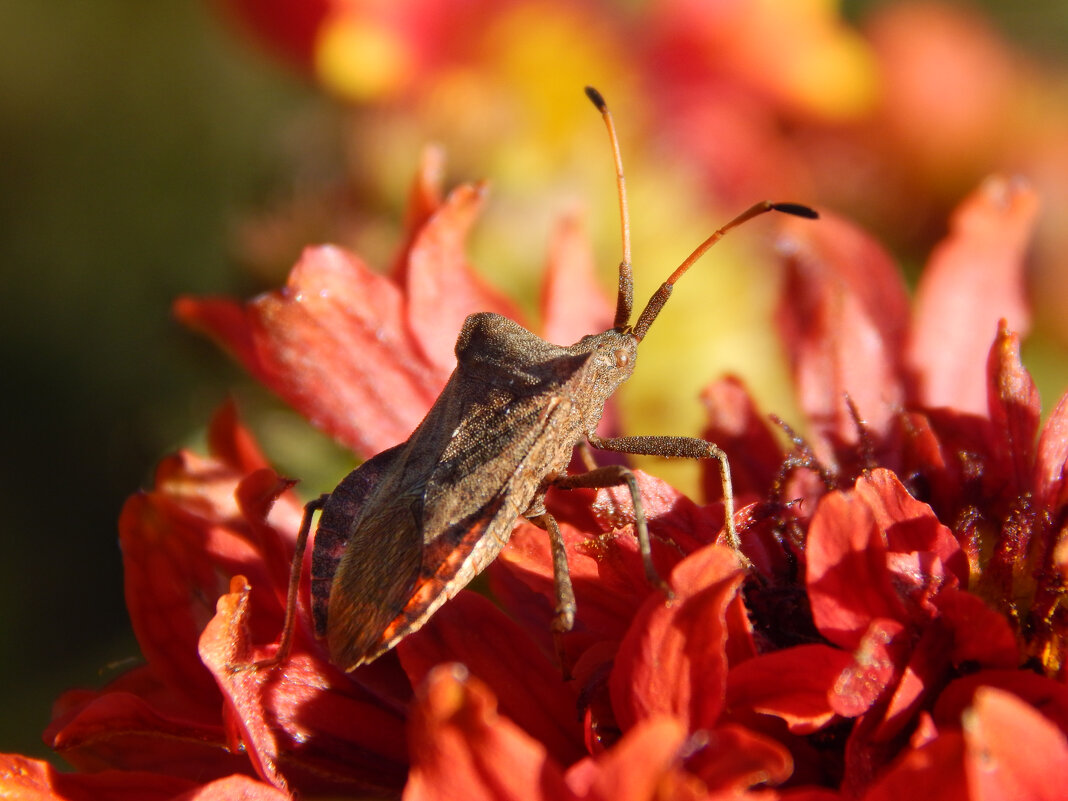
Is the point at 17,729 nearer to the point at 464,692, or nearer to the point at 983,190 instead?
the point at 464,692

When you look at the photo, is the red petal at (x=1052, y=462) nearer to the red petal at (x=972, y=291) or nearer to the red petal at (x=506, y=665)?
the red petal at (x=972, y=291)

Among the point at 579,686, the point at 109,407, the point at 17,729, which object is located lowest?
the point at 17,729

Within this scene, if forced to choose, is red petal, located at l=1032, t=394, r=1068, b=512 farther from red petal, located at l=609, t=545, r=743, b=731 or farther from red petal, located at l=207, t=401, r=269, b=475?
red petal, located at l=207, t=401, r=269, b=475

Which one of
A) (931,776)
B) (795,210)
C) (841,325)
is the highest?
(795,210)

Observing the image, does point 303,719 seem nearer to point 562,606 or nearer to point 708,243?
point 562,606

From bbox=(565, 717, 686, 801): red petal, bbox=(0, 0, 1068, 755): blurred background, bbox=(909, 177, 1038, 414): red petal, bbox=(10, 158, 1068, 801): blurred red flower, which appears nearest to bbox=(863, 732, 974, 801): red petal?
bbox=(10, 158, 1068, 801): blurred red flower

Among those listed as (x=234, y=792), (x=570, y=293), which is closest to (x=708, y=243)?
(x=570, y=293)

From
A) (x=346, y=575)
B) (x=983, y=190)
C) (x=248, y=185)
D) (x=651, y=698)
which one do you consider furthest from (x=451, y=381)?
(x=248, y=185)
